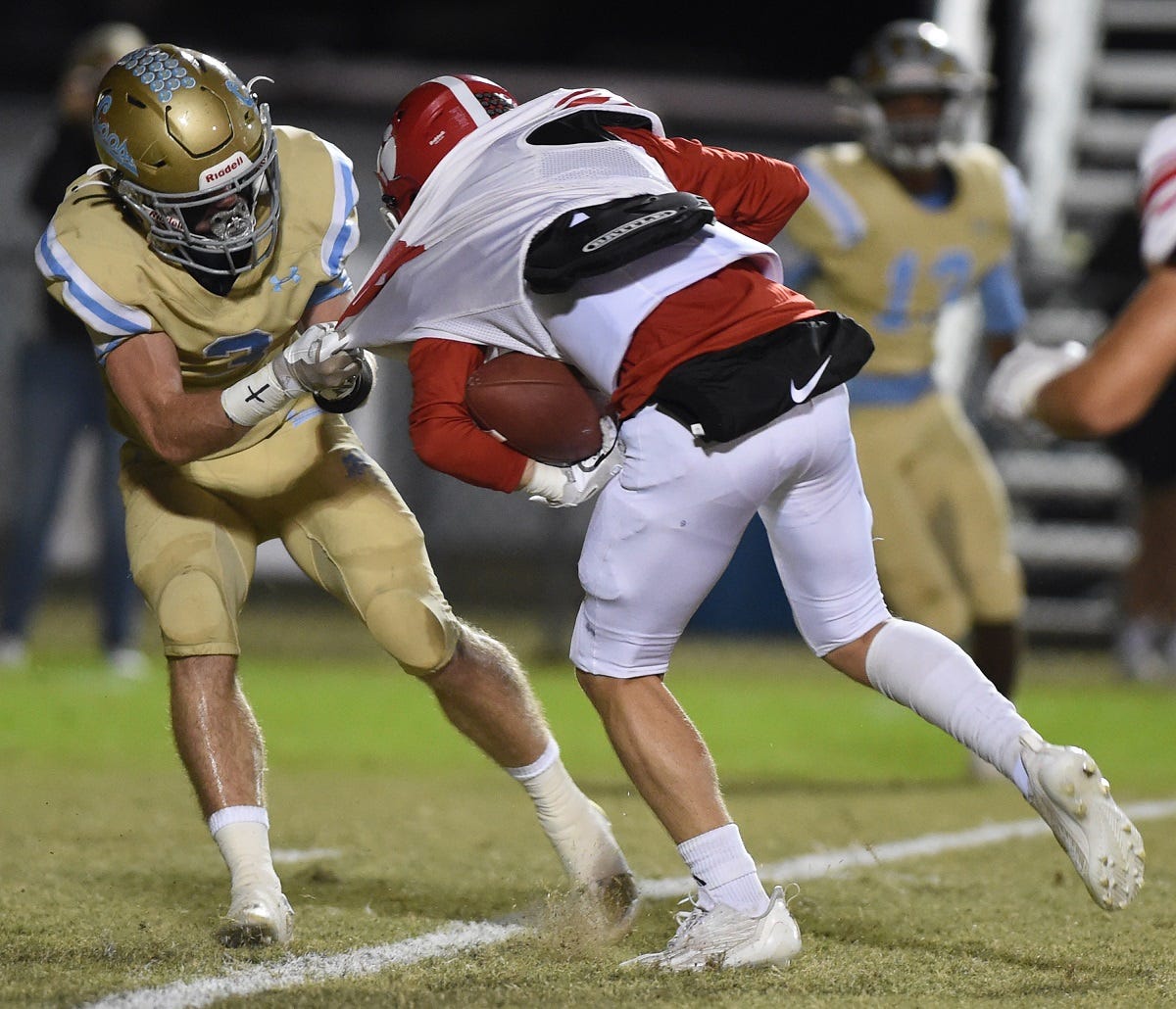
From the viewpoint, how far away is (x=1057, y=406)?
9.48 ft

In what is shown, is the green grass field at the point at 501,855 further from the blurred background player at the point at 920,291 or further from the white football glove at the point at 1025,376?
the white football glove at the point at 1025,376

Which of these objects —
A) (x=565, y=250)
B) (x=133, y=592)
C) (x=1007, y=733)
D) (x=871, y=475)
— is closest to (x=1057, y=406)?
(x=1007, y=733)

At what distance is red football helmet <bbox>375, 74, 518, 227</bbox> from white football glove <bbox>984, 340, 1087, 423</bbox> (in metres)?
0.94

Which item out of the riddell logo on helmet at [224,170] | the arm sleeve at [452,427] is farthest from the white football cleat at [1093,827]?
the riddell logo on helmet at [224,170]

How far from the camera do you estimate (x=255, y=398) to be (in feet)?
10.0

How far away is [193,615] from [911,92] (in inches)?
121

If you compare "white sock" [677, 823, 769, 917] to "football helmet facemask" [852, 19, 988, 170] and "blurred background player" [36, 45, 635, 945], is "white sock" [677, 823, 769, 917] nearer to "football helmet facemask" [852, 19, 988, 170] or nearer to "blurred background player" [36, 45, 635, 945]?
"blurred background player" [36, 45, 635, 945]

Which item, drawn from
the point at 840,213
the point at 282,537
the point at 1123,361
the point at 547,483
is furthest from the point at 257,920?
the point at 840,213

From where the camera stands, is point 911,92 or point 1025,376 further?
point 911,92

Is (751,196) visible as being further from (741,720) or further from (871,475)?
(741,720)

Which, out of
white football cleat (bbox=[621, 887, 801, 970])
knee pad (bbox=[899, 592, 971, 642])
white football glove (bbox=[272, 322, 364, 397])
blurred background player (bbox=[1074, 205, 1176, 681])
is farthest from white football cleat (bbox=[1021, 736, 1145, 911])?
blurred background player (bbox=[1074, 205, 1176, 681])

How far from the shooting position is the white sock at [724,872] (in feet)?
9.61

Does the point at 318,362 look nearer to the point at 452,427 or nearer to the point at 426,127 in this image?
the point at 452,427

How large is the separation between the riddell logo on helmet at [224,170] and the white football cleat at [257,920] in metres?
1.21
